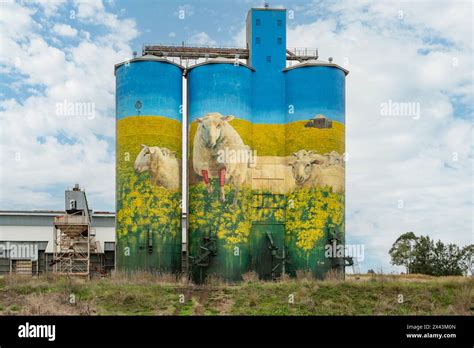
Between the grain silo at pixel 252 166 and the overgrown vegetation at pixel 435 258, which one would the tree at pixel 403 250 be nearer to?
the overgrown vegetation at pixel 435 258

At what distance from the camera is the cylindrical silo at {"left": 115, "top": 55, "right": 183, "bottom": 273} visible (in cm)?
3769

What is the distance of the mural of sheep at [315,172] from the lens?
3862 cm

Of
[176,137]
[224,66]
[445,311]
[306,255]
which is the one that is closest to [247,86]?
[224,66]

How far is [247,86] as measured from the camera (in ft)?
130

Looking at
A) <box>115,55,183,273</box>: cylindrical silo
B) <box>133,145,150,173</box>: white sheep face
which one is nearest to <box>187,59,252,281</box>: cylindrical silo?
<box>115,55,183,273</box>: cylindrical silo

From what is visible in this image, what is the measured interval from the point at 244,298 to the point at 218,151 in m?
11.2

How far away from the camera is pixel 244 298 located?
3000 centimetres

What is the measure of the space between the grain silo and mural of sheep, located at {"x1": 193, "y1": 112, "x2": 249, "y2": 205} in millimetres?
65

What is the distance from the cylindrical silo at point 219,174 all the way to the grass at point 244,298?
464cm
